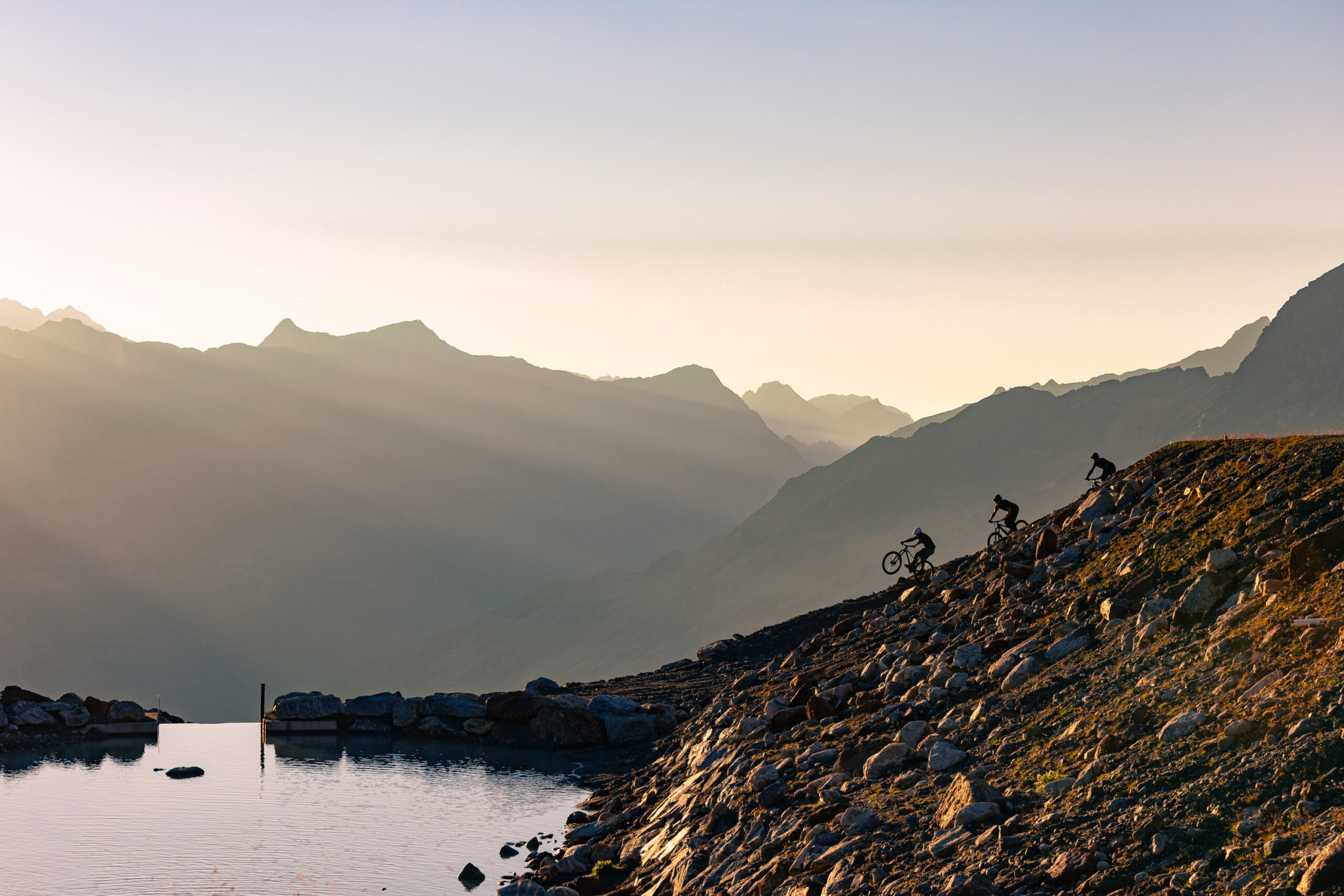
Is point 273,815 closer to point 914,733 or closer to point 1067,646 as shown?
point 914,733

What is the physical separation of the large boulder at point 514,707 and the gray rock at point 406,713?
6.45m

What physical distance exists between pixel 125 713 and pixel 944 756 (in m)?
69.2

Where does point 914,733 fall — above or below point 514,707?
above

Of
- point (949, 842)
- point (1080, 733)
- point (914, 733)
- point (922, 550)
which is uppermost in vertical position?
point (922, 550)

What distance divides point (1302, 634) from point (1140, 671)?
148 inches

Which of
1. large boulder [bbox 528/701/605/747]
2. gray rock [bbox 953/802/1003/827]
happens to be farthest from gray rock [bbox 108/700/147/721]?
gray rock [bbox 953/802/1003/827]

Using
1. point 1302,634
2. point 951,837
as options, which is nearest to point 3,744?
point 951,837

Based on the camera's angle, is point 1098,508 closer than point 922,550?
Yes

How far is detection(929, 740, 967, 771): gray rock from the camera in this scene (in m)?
24.8

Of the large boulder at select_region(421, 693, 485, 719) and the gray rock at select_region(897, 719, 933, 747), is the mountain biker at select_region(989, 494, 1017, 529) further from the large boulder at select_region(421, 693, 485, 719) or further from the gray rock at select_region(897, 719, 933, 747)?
the large boulder at select_region(421, 693, 485, 719)

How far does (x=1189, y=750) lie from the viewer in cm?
1997

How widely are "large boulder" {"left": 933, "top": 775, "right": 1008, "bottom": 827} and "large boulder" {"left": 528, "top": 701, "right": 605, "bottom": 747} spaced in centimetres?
4645

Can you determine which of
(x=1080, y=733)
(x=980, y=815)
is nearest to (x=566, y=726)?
(x=1080, y=733)

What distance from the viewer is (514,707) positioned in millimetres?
71438
